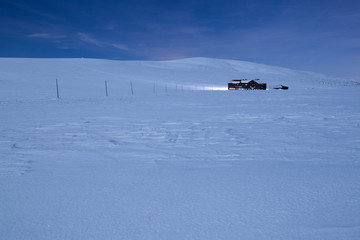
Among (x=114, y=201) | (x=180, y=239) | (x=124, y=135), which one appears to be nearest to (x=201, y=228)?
(x=180, y=239)

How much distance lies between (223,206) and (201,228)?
332mm

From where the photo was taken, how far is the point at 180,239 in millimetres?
1413

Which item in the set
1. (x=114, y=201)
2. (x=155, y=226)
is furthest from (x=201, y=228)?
(x=114, y=201)

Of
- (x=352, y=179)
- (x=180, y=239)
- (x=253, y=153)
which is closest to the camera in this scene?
(x=180, y=239)

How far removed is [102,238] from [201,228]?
0.60 m

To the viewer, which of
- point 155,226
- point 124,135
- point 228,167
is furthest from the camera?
point 124,135

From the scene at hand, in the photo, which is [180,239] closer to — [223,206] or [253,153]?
[223,206]

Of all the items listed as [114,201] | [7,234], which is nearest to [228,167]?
[114,201]

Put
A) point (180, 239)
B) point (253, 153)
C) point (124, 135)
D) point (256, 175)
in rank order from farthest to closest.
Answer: point (124, 135) → point (253, 153) → point (256, 175) → point (180, 239)

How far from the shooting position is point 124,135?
15.5 ft

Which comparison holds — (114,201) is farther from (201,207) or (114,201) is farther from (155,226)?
(201,207)

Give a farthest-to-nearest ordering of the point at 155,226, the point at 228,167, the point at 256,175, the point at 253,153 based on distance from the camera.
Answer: the point at 253,153
the point at 228,167
the point at 256,175
the point at 155,226

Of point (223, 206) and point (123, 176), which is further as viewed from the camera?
point (123, 176)

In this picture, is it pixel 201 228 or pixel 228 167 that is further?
pixel 228 167
